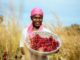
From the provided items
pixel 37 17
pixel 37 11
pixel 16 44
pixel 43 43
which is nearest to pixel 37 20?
pixel 37 17

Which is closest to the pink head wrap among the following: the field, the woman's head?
the woman's head

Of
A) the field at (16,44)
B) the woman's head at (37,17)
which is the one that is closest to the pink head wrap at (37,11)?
the woman's head at (37,17)

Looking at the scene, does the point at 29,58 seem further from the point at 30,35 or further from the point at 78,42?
the point at 78,42

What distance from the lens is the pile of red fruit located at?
4250 millimetres

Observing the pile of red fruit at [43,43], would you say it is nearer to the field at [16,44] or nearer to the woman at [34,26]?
the woman at [34,26]

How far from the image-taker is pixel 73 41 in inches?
224

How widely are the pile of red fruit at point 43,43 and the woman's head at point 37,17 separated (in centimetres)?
17

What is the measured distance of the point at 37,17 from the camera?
4586mm

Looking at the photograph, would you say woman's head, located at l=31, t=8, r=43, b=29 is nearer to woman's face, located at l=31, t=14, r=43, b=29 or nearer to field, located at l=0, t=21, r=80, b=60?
woman's face, located at l=31, t=14, r=43, b=29

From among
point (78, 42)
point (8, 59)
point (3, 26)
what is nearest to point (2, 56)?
point (8, 59)

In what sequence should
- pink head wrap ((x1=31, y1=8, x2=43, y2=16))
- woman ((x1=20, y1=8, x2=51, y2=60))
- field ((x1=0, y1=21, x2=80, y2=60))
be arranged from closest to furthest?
woman ((x1=20, y1=8, x2=51, y2=60))
pink head wrap ((x1=31, y1=8, x2=43, y2=16))
field ((x1=0, y1=21, x2=80, y2=60))

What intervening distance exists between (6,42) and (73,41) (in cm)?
108

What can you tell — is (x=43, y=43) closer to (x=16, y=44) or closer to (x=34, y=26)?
(x=34, y=26)

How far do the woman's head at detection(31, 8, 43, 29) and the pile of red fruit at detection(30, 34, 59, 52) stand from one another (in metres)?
0.17
